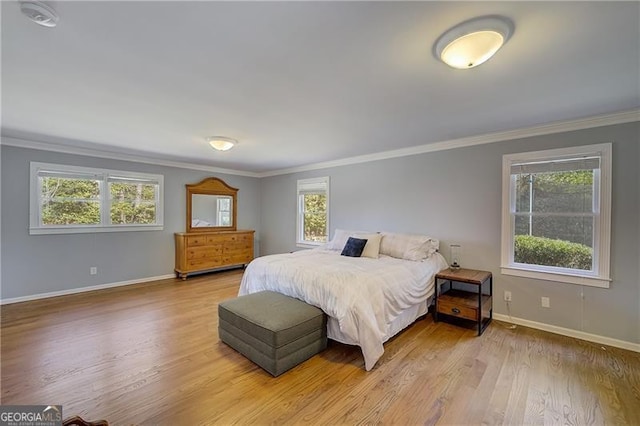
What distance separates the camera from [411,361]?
2.46 metres

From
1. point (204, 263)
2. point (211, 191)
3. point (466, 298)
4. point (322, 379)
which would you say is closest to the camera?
point (322, 379)

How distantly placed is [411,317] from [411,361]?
2.57 feet

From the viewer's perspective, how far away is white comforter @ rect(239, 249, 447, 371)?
2.38 m

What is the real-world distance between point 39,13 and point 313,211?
15.6ft

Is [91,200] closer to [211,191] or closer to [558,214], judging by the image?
[211,191]

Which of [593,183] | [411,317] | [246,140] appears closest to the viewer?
[593,183]

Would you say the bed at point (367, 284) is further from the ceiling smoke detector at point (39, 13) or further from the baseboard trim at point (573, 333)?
the ceiling smoke detector at point (39, 13)

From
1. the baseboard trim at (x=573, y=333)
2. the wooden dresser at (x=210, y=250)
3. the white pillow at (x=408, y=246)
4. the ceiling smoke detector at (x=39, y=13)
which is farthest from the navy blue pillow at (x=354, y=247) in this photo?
the ceiling smoke detector at (x=39, y=13)

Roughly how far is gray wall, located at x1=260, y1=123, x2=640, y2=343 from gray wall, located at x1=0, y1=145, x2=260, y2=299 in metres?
3.03

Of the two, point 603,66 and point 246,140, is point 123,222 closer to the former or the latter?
point 246,140

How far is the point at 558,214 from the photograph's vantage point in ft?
10.2

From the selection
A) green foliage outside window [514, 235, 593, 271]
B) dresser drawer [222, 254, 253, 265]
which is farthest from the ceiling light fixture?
green foliage outside window [514, 235, 593, 271]

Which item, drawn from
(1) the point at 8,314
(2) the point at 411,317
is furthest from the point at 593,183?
(1) the point at 8,314

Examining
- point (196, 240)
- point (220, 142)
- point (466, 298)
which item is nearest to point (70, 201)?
point (196, 240)
